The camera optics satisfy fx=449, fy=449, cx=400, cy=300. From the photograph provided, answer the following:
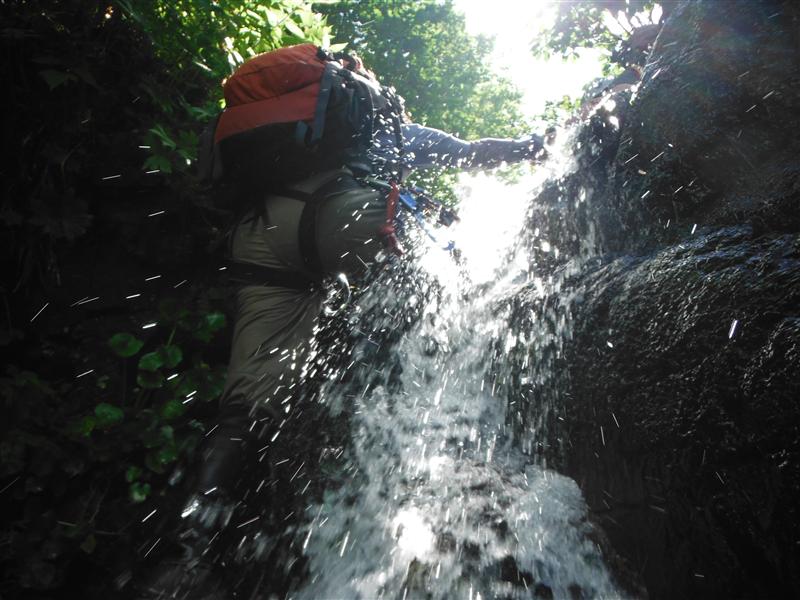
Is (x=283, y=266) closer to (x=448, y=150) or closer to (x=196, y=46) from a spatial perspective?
(x=448, y=150)

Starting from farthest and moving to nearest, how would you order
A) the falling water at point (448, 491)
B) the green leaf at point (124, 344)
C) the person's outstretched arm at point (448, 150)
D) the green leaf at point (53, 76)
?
1. the person's outstretched arm at point (448, 150)
2. the green leaf at point (124, 344)
3. the green leaf at point (53, 76)
4. the falling water at point (448, 491)

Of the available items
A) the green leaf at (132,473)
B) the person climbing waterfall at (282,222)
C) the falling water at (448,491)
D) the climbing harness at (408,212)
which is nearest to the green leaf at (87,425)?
the green leaf at (132,473)

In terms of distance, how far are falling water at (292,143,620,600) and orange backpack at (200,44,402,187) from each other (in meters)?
1.61

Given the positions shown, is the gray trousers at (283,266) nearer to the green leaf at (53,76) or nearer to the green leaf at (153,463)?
the green leaf at (153,463)

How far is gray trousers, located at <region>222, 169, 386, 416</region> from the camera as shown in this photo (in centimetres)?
269

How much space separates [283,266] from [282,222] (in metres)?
0.30

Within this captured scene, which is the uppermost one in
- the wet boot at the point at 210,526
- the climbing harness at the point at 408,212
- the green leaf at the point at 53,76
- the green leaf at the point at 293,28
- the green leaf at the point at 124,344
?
the green leaf at the point at 293,28

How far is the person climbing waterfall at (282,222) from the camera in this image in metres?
2.47

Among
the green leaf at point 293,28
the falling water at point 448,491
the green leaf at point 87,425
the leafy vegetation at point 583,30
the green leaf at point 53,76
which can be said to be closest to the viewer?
the falling water at point 448,491

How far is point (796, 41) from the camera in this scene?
8.34ft

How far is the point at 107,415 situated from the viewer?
329 centimetres

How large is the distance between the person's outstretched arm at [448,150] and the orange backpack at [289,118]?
840 millimetres

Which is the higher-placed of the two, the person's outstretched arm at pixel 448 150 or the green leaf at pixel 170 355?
the person's outstretched arm at pixel 448 150

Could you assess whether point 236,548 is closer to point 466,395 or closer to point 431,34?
point 466,395
